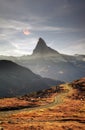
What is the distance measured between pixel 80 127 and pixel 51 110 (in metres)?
23.4

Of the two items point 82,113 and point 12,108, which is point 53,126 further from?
point 12,108

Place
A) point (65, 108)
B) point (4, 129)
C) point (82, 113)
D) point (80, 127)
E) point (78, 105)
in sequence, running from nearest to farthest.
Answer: point (4, 129), point (80, 127), point (82, 113), point (65, 108), point (78, 105)

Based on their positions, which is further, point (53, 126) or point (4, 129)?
point (53, 126)

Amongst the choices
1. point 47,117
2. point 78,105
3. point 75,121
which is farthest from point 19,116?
point 78,105

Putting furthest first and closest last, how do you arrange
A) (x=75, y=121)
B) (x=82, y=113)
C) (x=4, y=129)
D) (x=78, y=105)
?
1. (x=78, y=105)
2. (x=82, y=113)
3. (x=75, y=121)
4. (x=4, y=129)

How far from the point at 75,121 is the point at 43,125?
15.1 metres

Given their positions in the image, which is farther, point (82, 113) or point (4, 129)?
point (82, 113)

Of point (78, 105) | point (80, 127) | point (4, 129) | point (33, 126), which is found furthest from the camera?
point (78, 105)

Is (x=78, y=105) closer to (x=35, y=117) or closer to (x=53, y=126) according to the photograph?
(x=35, y=117)

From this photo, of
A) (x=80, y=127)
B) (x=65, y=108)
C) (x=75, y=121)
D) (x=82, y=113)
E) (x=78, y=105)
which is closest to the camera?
(x=80, y=127)

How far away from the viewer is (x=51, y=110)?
80.6 meters

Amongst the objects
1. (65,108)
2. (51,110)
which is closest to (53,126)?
(51,110)

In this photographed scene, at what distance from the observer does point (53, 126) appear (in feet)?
186

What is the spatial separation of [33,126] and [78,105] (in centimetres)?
4421
